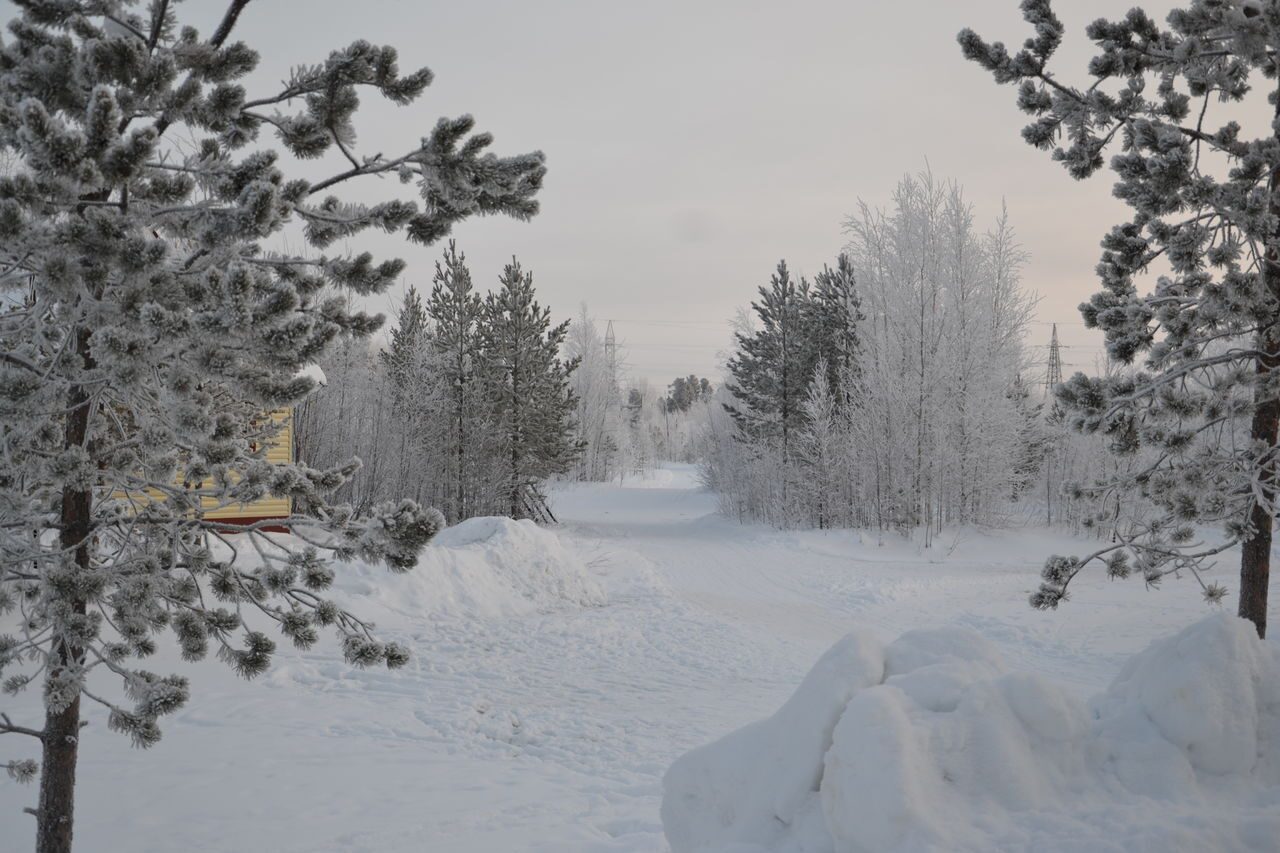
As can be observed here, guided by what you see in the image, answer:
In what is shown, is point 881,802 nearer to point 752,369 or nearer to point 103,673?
point 103,673

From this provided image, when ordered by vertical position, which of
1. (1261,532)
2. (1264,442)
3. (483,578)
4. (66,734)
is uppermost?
(1264,442)

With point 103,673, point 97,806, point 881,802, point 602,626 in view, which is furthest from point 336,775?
point 602,626

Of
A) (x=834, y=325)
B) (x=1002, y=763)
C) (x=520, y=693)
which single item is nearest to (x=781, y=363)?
(x=834, y=325)

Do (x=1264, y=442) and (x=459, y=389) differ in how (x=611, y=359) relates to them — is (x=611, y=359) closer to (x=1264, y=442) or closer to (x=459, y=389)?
(x=459, y=389)

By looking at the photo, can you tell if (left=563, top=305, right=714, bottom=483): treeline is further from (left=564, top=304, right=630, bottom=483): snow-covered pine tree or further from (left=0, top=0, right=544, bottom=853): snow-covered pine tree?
(left=0, top=0, right=544, bottom=853): snow-covered pine tree

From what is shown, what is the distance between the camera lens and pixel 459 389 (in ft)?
70.6

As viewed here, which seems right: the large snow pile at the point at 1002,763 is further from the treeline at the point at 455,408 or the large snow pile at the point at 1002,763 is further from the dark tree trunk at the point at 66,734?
the treeline at the point at 455,408

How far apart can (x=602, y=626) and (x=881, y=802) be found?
8303 millimetres

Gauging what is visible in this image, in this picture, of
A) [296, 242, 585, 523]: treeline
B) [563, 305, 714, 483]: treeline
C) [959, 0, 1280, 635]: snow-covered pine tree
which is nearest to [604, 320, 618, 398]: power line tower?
[563, 305, 714, 483]: treeline

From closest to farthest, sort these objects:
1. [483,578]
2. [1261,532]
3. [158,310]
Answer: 1. [158,310]
2. [1261,532]
3. [483,578]

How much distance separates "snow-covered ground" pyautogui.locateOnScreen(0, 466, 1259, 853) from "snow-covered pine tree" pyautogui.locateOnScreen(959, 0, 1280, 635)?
1.92 m

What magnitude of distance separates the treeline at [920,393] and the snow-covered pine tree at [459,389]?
9.25 meters

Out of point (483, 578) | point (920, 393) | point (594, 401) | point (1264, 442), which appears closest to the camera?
point (1264, 442)

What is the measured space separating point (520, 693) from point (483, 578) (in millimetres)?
4722
